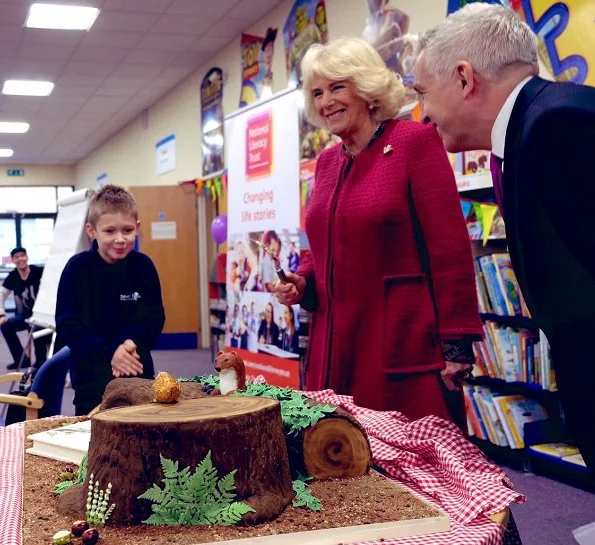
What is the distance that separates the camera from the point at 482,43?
3.99 ft

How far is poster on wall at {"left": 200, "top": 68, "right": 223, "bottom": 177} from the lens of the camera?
336 inches

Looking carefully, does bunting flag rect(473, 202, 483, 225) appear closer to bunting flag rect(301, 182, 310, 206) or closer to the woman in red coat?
bunting flag rect(301, 182, 310, 206)

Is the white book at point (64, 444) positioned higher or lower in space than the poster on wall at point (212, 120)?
lower

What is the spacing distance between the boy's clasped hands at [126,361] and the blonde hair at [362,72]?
0.85 meters

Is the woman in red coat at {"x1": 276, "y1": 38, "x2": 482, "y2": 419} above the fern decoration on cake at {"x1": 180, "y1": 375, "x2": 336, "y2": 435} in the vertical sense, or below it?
above

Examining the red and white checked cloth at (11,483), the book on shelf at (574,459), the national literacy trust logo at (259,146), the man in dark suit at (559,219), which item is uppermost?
the national literacy trust logo at (259,146)

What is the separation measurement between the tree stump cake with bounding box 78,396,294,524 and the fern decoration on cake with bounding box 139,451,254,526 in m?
0.01

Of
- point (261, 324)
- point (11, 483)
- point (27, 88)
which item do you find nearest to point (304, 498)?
point (11, 483)

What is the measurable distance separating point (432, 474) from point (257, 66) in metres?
6.77

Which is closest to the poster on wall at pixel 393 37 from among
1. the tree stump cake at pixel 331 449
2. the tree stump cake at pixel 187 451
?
the tree stump cake at pixel 331 449

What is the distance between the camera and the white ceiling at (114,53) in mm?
7008

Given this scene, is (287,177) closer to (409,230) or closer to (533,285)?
(409,230)

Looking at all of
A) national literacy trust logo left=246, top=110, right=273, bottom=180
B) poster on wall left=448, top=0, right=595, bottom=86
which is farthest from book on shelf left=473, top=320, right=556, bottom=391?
national literacy trust logo left=246, top=110, right=273, bottom=180

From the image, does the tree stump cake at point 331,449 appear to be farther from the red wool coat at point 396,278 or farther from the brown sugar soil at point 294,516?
the red wool coat at point 396,278
